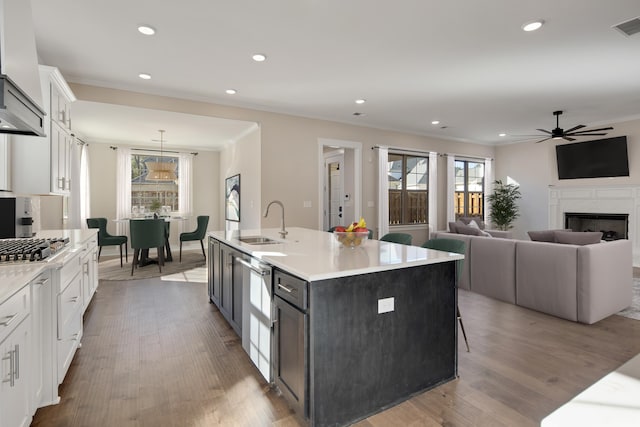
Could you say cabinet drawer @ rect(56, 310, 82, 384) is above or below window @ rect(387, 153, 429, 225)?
below

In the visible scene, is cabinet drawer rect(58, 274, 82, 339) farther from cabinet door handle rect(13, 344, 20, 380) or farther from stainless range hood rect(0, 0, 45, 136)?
stainless range hood rect(0, 0, 45, 136)

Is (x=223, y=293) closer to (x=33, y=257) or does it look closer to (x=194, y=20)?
(x=33, y=257)

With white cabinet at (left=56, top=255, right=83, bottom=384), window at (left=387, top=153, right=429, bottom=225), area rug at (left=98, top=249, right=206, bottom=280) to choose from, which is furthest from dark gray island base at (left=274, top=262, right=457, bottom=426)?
window at (left=387, top=153, right=429, bottom=225)

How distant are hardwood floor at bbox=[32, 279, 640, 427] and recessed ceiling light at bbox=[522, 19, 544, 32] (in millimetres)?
2824

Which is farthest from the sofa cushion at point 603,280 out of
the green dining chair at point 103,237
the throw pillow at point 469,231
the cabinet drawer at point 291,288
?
the green dining chair at point 103,237

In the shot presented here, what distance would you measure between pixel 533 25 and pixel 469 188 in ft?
20.4

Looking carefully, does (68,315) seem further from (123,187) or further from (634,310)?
(123,187)

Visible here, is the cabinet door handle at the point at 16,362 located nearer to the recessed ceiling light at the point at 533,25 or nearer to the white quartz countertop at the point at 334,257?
the white quartz countertop at the point at 334,257

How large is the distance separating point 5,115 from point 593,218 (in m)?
9.45

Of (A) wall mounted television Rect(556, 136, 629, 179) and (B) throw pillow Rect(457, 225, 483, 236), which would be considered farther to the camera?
(A) wall mounted television Rect(556, 136, 629, 179)

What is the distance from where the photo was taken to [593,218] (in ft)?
24.1

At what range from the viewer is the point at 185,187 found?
8422 millimetres

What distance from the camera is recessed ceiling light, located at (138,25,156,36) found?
3086mm

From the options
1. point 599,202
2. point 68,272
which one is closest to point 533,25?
point 68,272
